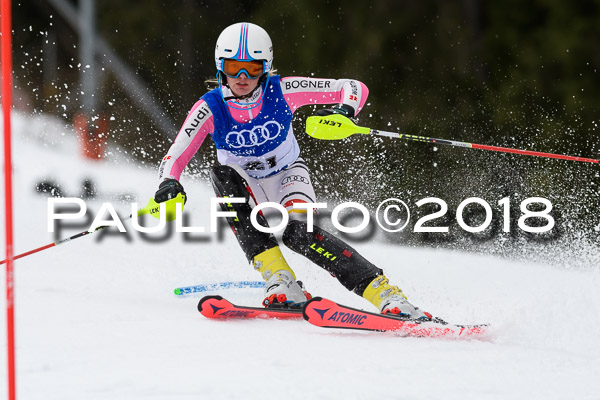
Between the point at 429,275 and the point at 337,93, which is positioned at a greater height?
the point at 337,93

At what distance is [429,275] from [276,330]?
2040 mm

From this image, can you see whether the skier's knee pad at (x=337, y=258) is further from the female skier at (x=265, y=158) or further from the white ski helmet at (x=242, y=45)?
the white ski helmet at (x=242, y=45)

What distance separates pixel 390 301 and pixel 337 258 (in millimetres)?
294

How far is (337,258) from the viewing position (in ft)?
10.7

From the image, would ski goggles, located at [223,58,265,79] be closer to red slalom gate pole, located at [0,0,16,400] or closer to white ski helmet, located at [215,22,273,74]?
white ski helmet, located at [215,22,273,74]

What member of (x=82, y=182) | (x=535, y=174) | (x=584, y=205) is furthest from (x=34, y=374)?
(x=584, y=205)

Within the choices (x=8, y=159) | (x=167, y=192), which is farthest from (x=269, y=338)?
(x=8, y=159)

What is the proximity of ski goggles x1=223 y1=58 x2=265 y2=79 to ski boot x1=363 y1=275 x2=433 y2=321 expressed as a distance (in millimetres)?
1086

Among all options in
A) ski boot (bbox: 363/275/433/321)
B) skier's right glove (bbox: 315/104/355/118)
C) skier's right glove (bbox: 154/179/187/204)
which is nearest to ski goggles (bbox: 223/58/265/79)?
skier's right glove (bbox: 315/104/355/118)

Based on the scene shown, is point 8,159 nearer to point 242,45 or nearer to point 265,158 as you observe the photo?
point 242,45

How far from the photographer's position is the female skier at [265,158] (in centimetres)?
327

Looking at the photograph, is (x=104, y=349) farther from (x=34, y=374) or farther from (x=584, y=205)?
(x=584, y=205)

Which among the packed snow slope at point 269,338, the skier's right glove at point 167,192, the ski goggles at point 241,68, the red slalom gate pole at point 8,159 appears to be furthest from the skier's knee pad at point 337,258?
the red slalom gate pole at point 8,159

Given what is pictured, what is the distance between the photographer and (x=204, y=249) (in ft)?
17.5
